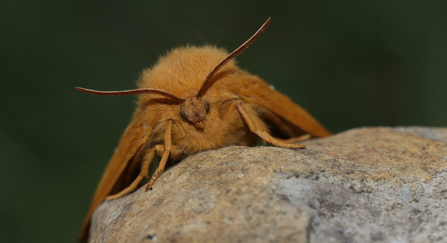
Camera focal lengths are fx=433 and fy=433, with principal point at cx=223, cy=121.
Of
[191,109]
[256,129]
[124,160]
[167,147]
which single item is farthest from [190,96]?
[124,160]

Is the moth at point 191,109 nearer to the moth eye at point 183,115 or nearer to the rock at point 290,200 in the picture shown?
the moth eye at point 183,115

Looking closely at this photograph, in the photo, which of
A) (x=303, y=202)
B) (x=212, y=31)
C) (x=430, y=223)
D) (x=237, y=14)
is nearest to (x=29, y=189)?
(x=212, y=31)

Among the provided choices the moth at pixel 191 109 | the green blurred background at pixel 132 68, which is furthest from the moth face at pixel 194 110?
the green blurred background at pixel 132 68

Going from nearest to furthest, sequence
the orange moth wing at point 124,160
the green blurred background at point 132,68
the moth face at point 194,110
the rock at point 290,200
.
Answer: the rock at point 290,200 < the moth face at point 194,110 < the orange moth wing at point 124,160 < the green blurred background at point 132,68

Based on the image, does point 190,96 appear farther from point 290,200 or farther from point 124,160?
point 290,200

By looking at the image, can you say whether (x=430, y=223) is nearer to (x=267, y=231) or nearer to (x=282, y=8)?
(x=267, y=231)

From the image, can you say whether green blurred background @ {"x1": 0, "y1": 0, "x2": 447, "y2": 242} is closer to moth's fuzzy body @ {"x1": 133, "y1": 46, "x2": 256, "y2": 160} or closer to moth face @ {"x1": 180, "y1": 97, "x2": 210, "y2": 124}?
moth's fuzzy body @ {"x1": 133, "y1": 46, "x2": 256, "y2": 160}

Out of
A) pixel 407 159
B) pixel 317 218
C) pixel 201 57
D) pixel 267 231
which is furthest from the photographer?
pixel 201 57

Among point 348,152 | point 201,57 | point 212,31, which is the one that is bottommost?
point 348,152
